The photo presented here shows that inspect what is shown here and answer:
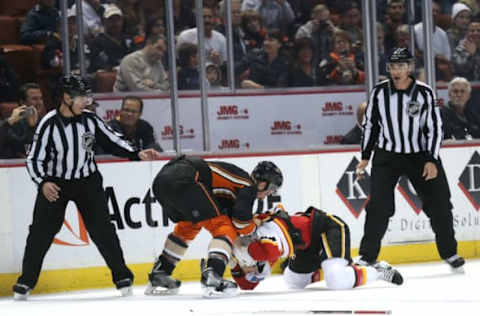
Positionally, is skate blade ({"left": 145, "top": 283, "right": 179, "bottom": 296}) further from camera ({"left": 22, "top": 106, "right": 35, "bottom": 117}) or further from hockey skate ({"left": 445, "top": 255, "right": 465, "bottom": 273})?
hockey skate ({"left": 445, "top": 255, "right": 465, "bottom": 273})

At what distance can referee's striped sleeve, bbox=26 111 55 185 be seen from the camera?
22.7ft

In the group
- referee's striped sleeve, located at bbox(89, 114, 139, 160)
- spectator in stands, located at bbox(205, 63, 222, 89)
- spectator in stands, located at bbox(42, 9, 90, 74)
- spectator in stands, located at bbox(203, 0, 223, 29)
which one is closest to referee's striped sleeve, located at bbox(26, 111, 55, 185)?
referee's striped sleeve, located at bbox(89, 114, 139, 160)

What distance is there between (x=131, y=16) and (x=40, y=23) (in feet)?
2.29

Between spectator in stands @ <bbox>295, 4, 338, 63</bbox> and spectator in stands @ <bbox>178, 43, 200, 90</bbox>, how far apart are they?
1485 mm

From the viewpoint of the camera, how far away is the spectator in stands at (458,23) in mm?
10148

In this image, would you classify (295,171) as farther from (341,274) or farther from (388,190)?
(341,274)

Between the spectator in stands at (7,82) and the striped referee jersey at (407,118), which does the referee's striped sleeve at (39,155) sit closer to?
the spectator in stands at (7,82)

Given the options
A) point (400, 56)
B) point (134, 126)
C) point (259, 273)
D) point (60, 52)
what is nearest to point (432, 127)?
point (400, 56)

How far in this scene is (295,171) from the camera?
27.3ft

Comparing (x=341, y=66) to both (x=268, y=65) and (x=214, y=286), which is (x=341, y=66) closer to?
Answer: (x=268, y=65)

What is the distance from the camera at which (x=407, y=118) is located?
7.31 meters

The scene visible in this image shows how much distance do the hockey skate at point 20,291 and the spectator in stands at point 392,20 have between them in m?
4.20

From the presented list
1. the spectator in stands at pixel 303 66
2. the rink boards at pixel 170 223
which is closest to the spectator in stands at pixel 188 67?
the rink boards at pixel 170 223

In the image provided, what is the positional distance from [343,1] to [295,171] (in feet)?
7.16
